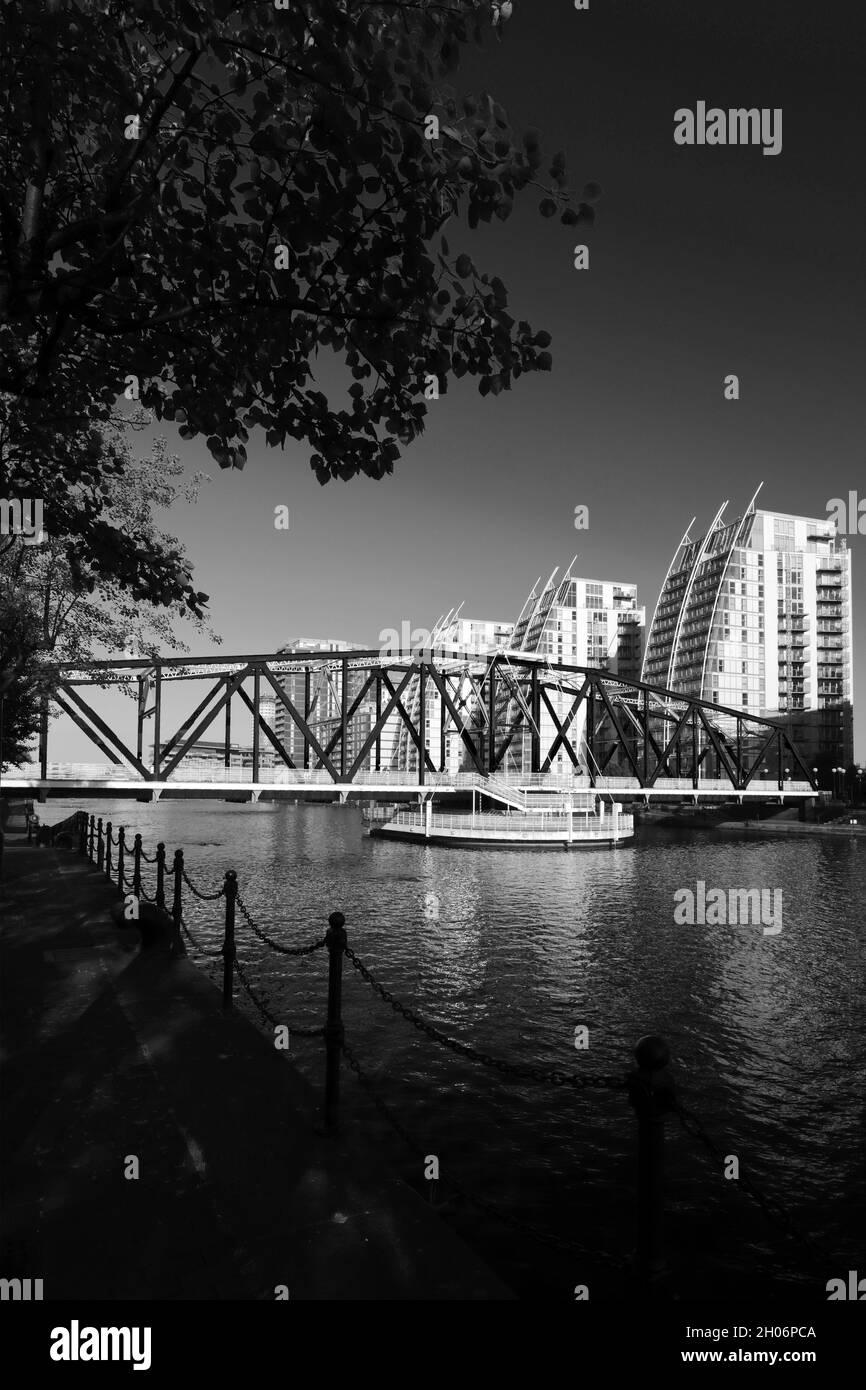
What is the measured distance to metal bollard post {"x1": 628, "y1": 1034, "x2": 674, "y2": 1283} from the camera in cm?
396

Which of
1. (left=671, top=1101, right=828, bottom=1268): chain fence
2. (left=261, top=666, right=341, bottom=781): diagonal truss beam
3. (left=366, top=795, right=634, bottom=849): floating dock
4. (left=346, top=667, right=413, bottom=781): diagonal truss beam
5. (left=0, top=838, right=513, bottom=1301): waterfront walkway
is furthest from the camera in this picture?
(left=366, top=795, right=634, bottom=849): floating dock

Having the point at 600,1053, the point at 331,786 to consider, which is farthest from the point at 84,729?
the point at 600,1053

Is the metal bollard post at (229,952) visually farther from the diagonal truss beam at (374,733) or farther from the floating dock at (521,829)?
the floating dock at (521,829)

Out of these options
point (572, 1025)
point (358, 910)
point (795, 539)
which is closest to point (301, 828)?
point (358, 910)

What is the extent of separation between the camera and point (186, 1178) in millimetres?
5586

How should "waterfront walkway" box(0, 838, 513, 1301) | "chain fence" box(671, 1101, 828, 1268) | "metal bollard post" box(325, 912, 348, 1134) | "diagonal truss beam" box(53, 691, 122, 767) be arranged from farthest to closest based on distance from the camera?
"diagonal truss beam" box(53, 691, 122, 767) → "metal bollard post" box(325, 912, 348, 1134) → "waterfront walkway" box(0, 838, 513, 1301) → "chain fence" box(671, 1101, 828, 1268)

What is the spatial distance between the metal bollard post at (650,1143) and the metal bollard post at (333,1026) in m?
2.88

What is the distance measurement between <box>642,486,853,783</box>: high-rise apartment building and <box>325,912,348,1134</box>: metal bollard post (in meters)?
135

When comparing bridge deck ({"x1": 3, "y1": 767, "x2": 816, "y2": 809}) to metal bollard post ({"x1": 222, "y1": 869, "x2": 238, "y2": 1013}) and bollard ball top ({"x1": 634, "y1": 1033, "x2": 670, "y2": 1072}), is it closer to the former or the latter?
metal bollard post ({"x1": 222, "y1": 869, "x2": 238, "y2": 1013})

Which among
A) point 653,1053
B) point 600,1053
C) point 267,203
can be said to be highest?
point 267,203

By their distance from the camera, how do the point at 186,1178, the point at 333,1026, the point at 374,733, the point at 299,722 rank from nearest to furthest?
the point at 186,1178
the point at 333,1026
the point at 299,722
the point at 374,733

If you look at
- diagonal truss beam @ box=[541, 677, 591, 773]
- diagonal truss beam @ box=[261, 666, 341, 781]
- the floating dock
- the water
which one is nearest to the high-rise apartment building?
diagonal truss beam @ box=[541, 677, 591, 773]

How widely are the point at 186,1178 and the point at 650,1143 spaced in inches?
135

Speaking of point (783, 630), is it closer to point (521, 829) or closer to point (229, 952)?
point (521, 829)
